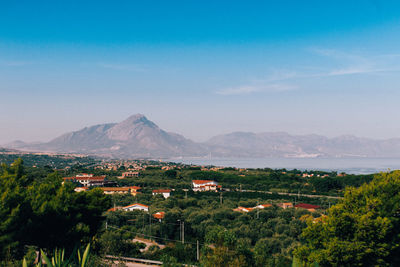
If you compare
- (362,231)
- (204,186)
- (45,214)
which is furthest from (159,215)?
(204,186)

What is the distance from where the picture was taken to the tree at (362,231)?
39.1ft

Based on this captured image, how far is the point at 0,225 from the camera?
1072cm

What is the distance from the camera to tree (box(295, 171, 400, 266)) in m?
11.9

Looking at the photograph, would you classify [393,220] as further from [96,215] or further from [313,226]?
[96,215]

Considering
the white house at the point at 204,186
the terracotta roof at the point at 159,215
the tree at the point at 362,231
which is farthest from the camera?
the white house at the point at 204,186

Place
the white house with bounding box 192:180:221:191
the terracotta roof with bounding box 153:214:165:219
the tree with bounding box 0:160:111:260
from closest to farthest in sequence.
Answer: the tree with bounding box 0:160:111:260
the terracotta roof with bounding box 153:214:165:219
the white house with bounding box 192:180:221:191

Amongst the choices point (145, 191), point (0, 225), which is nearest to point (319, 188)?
point (145, 191)

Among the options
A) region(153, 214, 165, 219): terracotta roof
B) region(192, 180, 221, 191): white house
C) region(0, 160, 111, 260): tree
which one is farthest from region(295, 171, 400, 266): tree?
region(192, 180, 221, 191): white house

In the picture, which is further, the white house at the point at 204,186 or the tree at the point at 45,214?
the white house at the point at 204,186

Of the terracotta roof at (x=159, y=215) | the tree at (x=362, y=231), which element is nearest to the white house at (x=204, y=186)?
the terracotta roof at (x=159, y=215)

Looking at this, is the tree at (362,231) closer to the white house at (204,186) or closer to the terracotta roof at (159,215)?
the terracotta roof at (159,215)

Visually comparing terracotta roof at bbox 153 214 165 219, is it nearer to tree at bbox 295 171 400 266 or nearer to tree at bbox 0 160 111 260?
tree at bbox 0 160 111 260

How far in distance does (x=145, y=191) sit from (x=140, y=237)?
23.9 meters

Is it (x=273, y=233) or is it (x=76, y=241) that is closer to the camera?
(x=76, y=241)
